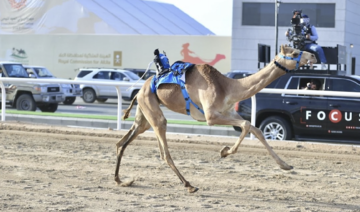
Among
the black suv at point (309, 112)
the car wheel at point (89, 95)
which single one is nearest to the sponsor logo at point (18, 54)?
the car wheel at point (89, 95)

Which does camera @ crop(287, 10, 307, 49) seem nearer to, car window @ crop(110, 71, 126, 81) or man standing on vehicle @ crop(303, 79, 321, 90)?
man standing on vehicle @ crop(303, 79, 321, 90)

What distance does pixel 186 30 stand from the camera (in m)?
57.4

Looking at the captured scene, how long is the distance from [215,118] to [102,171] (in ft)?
8.43

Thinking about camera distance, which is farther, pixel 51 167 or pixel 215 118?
pixel 51 167

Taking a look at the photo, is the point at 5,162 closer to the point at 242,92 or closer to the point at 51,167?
the point at 51,167

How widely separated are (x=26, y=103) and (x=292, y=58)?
53.0 feet

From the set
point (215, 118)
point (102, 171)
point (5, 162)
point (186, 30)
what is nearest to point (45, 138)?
point (5, 162)

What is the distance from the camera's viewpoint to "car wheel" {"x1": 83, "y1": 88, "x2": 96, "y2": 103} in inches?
1234

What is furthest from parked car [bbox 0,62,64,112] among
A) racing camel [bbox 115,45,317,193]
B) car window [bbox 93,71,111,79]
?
racing camel [bbox 115,45,317,193]

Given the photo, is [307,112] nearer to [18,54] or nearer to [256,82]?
[256,82]

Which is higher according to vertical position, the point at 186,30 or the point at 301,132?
the point at 186,30

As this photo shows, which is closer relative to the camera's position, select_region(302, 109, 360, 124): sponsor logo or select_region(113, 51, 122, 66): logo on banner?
select_region(302, 109, 360, 124): sponsor logo

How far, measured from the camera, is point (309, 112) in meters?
14.6

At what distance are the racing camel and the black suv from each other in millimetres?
6121
